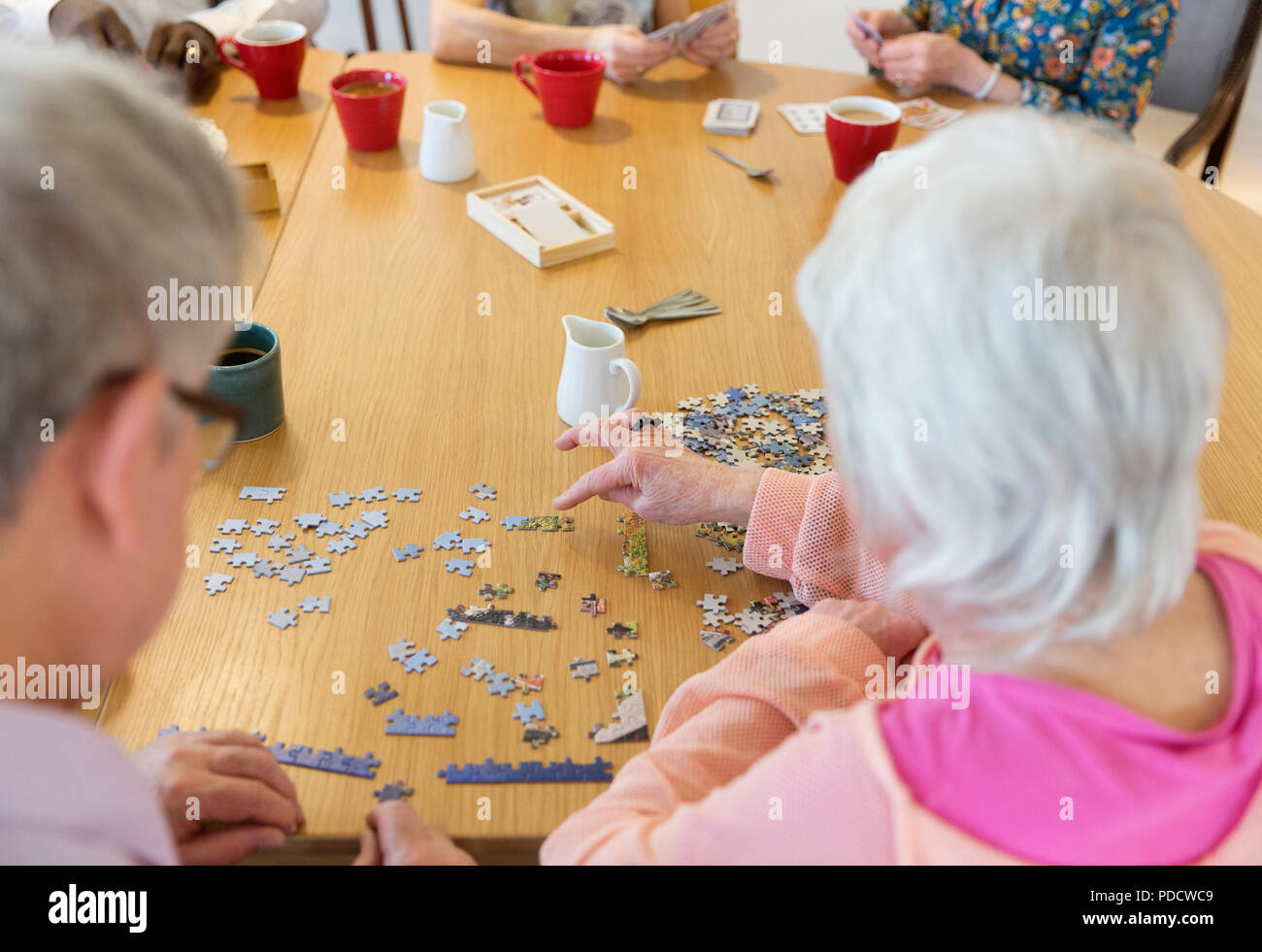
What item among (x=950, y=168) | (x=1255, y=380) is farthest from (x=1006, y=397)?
(x=1255, y=380)

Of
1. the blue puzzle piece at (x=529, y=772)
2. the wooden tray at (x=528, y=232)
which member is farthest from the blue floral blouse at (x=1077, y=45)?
the blue puzzle piece at (x=529, y=772)

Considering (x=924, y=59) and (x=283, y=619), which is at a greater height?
(x=924, y=59)

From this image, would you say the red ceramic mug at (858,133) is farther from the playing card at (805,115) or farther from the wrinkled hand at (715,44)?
the wrinkled hand at (715,44)

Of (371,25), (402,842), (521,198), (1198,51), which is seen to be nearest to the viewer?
(402,842)

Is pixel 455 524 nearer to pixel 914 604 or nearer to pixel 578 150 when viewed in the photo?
pixel 914 604

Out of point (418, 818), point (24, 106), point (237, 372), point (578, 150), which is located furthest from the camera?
point (578, 150)

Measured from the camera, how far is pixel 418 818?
46.2 inches

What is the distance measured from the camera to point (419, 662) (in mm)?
1337

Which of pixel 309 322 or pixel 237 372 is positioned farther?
pixel 309 322

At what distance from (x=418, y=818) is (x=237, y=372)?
2.44 feet

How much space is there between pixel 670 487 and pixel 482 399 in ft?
1.33

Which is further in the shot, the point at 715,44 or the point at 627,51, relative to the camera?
the point at 715,44

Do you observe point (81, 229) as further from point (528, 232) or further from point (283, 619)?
point (528, 232)

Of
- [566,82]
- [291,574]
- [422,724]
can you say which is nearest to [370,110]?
[566,82]
